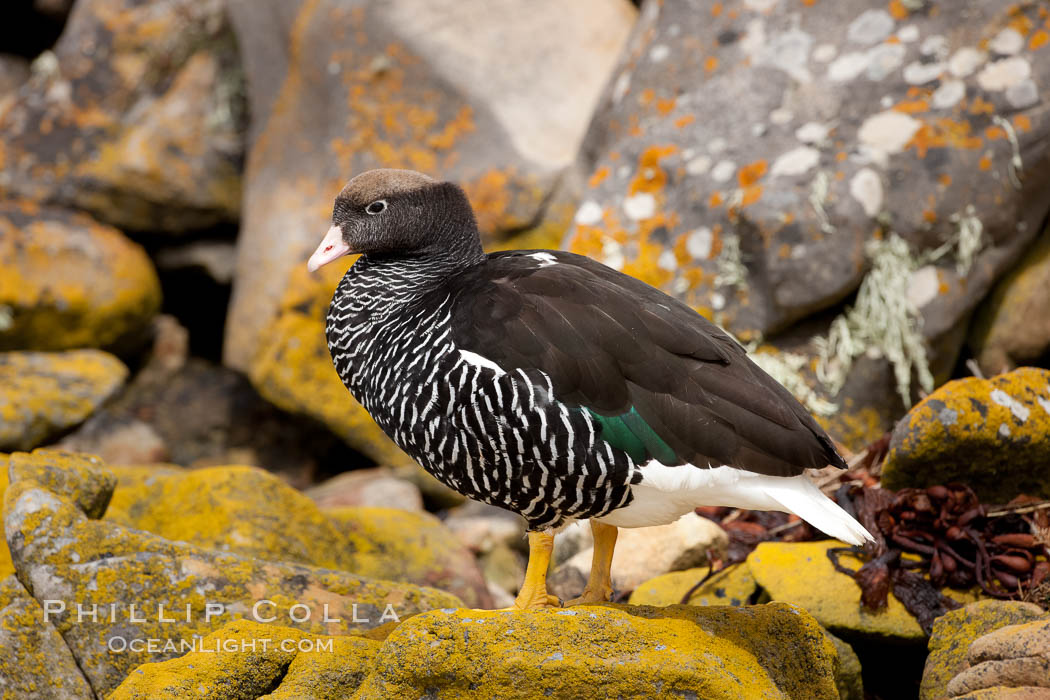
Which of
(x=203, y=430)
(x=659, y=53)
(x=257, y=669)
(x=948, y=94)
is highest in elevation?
(x=948, y=94)

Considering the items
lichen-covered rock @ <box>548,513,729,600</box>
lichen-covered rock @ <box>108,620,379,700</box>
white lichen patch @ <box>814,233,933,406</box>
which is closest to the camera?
lichen-covered rock @ <box>108,620,379,700</box>

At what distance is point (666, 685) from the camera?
3084 millimetres

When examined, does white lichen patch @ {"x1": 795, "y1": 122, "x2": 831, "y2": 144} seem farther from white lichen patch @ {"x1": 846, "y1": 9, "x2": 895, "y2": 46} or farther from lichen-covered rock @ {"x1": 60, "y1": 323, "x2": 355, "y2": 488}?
lichen-covered rock @ {"x1": 60, "y1": 323, "x2": 355, "y2": 488}

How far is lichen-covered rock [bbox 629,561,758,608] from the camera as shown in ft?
15.4

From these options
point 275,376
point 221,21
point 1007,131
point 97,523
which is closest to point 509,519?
point 275,376

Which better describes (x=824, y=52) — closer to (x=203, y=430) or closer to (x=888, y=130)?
(x=888, y=130)

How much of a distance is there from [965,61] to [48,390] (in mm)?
6336

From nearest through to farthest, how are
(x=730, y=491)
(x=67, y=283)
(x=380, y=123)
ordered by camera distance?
1. (x=730, y=491)
2. (x=380, y=123)
3. (x=67, y=283)

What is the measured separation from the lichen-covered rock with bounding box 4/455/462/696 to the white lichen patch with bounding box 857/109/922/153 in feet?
13.0

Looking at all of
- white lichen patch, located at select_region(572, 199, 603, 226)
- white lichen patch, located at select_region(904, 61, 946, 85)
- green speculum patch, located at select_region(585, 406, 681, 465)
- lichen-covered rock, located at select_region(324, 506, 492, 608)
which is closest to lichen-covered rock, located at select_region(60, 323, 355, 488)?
lichen-covered rock, located at select_region(324, 506, 492, 608)

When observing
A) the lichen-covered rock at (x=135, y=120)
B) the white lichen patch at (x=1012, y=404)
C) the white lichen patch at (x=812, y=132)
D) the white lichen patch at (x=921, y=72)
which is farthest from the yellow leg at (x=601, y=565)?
the lichen-covered rock at (x=135, y=120)

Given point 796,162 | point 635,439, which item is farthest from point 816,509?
point 796,162

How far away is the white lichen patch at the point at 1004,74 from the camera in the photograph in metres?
6.24

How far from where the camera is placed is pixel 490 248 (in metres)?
7.71
